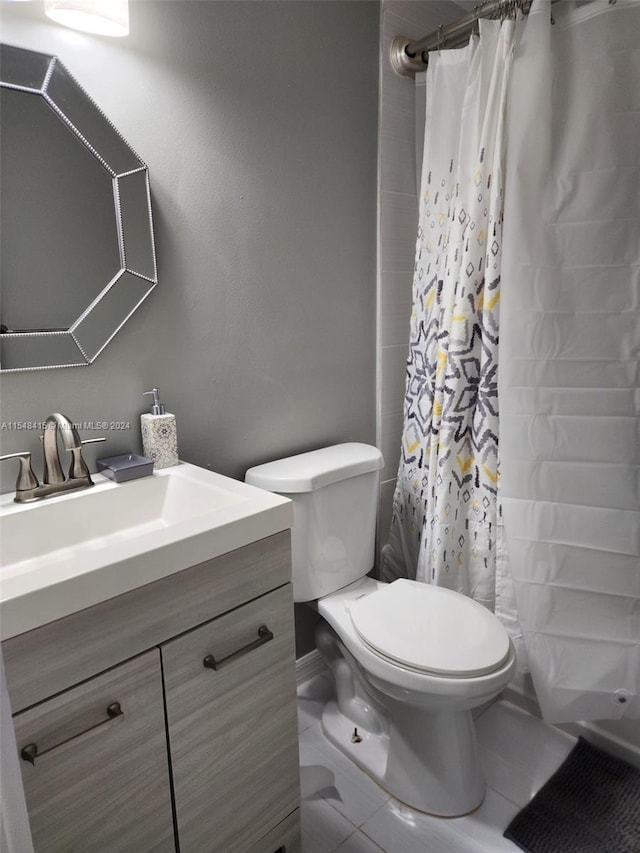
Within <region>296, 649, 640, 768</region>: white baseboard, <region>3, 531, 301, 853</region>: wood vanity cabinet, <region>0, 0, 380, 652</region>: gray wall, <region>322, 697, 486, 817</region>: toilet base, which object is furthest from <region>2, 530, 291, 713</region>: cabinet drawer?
<region>296, 649, 640, 768</region>: white baseboard

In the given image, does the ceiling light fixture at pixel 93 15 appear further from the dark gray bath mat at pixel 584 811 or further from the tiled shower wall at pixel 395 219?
the dark gray bath mat at pixel 584 811

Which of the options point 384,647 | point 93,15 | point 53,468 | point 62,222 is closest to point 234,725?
point 384,647

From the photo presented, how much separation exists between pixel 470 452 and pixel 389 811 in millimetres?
987

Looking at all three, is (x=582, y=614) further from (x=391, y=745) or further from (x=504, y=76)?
(x=504, y=76)

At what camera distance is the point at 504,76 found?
148 cm

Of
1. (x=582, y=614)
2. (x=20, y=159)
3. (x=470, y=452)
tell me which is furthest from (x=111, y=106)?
(x=582, y=614)

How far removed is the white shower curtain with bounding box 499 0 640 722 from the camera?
1356 mm

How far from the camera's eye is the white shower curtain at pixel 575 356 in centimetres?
136

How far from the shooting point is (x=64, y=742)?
0.89 metres

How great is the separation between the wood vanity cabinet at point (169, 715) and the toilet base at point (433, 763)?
35 centimetres

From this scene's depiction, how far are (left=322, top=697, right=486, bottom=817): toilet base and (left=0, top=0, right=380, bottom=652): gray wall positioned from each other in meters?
0.52

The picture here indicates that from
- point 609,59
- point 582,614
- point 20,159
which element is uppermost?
point 609,59

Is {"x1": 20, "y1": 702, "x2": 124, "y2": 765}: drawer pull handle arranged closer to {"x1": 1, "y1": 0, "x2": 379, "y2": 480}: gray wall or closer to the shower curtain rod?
{"x1": 1, "y1": 0, "x2": 379, "y2": 480}: gray wall

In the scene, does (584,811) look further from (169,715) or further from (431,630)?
(169,715)
